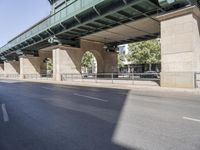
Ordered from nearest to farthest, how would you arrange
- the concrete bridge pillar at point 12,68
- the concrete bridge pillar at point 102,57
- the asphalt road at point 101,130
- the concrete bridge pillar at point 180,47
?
the asphalt road at point 101,130, the concrete bridge pillar at point 180,47, the concrete bridge pillar at point 102,57, the concrete bridge pillar at point 12,68

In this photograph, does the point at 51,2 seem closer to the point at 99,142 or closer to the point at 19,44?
the point at 19,44

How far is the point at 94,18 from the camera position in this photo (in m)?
23.1

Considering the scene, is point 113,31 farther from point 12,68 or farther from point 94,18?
point 12,68

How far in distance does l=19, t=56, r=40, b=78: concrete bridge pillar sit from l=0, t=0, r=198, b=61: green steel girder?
10866 mm

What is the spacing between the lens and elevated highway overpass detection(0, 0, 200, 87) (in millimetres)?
16562

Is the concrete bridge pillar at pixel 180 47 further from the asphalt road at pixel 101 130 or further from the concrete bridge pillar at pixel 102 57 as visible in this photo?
the concrete bridge pillar at pixel 102 57

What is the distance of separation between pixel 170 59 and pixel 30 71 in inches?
1484

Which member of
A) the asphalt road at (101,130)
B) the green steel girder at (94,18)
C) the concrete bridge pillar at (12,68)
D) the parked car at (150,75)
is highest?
the green steel girder at (94,18)

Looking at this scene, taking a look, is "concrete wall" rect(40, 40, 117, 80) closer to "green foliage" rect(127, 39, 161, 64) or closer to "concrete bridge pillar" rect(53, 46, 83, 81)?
"concrete bridge pillar" rect(53, 46, 83, 81)

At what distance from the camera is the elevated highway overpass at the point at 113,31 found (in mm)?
16562

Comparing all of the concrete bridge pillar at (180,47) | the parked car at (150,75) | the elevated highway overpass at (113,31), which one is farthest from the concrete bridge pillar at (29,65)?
the concrete bridge pillar at (180,47)

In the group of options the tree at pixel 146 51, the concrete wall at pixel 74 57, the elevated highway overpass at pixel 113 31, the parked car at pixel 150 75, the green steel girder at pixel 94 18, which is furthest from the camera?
the tree at pixel 146 51

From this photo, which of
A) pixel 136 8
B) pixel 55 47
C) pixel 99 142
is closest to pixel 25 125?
pixel 99 142

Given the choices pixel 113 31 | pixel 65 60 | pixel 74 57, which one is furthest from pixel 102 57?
pixel 113 31
